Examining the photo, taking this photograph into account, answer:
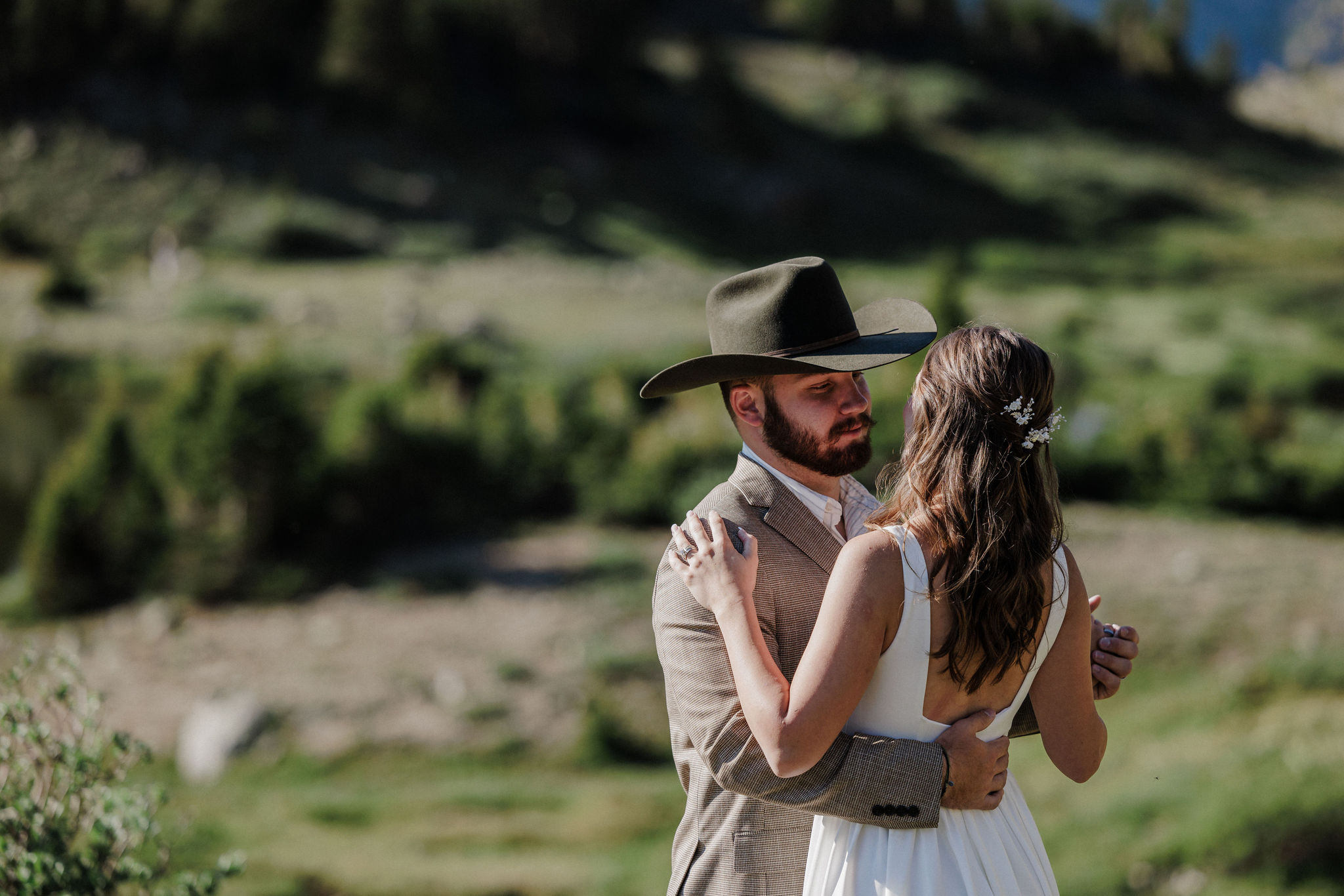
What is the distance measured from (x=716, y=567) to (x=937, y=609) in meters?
0.41

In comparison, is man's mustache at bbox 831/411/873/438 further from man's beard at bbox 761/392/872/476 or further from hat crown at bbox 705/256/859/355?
hat crown at bbox 705/256/859/355

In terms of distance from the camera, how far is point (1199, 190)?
167ft

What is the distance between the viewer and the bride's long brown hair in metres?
2.05

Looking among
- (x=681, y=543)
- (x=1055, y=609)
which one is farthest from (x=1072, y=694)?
(x=681, y=543)

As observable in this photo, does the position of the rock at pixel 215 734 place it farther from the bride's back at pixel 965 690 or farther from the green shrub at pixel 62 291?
the green shrub at pixel 62 291

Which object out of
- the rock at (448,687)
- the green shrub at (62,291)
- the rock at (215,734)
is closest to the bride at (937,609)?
the rock at (448,687)

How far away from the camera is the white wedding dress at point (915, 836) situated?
206 centimetres

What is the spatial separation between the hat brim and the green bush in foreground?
6.43 feet

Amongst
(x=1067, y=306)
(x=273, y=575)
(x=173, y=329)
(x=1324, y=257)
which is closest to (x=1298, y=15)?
(x=1324, y=257)

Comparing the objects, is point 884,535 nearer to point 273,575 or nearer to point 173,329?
point 273,575

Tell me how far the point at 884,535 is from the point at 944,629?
0.68 feet

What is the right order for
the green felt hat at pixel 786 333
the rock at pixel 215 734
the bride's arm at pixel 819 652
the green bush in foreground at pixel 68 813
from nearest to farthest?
the bride's arm at pixel 819 652, the green felt hat at pixel 786 333, the green bush in foreground at pixel 68 813, the rock at pixel 215 734

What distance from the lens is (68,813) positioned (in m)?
3.28

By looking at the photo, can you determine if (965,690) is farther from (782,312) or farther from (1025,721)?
(782,312)
